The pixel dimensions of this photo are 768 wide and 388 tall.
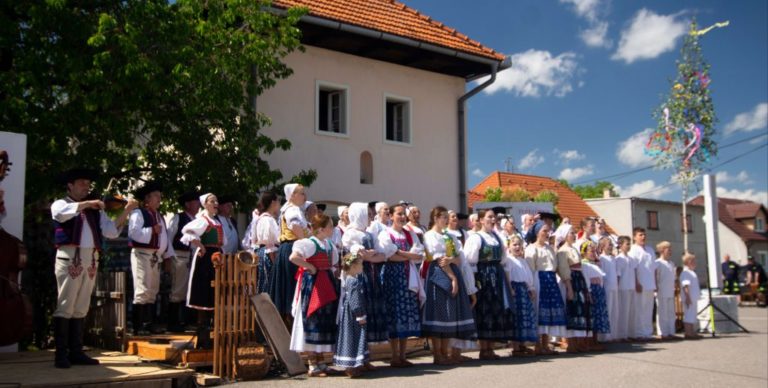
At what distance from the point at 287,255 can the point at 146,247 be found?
5.72 feet

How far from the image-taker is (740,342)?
1245cm

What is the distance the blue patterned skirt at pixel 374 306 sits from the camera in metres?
8.16

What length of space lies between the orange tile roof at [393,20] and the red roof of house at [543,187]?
20.8m

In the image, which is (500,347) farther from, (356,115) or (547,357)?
(356,115)

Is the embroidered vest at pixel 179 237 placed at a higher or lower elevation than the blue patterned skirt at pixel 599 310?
higher

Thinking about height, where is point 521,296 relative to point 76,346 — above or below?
above

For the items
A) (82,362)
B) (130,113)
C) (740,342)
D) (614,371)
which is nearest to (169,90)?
(130,113)

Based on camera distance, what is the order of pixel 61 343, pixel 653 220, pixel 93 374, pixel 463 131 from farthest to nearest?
pixel 653 220
pixel 463 131
pixel 61 343
pixel 93 374

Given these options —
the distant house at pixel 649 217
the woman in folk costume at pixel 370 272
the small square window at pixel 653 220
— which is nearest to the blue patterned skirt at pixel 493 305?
the woman in folk costume at pixel 370 272

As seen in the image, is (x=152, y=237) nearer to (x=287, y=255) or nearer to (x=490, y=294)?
(x=287, y=255)

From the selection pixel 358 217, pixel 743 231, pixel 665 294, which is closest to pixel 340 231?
pixel 358 217

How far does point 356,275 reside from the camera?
26.2 feet

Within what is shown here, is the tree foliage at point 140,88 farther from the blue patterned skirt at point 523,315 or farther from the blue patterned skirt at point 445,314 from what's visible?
the blue patterned skirt at point 523,315

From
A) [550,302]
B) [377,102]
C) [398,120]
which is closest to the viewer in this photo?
[550,302]
